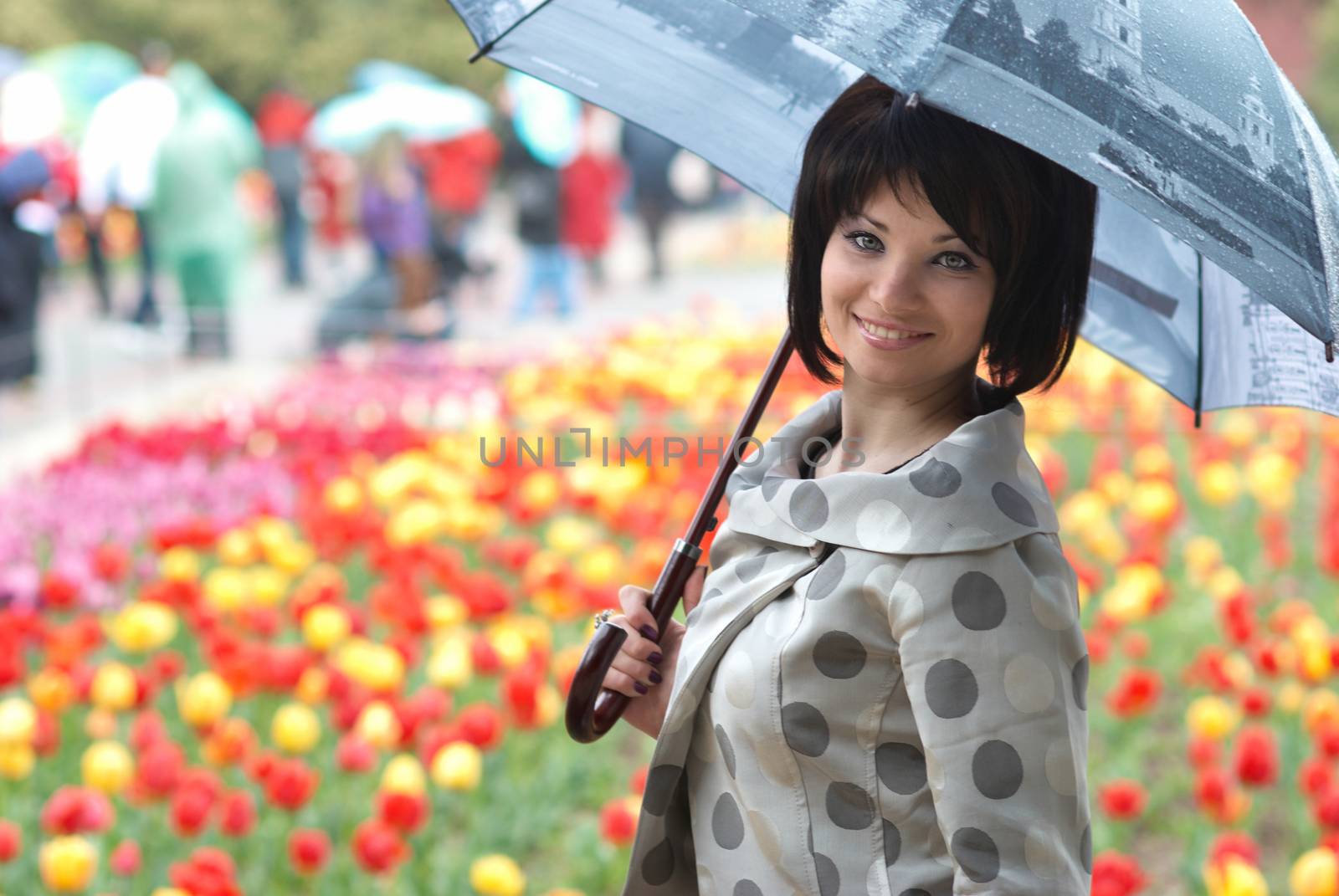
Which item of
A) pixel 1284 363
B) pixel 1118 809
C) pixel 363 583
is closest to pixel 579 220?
pixel 363 583

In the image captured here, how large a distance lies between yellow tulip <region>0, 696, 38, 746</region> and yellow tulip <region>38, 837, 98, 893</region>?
18.3 inches

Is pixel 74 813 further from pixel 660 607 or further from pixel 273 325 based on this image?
pixel 273 325

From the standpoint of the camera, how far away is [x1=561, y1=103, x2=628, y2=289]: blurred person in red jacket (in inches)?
420

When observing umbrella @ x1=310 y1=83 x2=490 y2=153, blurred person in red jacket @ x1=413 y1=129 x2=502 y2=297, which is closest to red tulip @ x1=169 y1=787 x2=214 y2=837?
umbrella @ x1=310 y1=83 x2=490 y2=153

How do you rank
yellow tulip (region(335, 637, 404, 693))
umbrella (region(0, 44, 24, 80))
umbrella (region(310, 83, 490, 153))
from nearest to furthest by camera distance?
yellow tulip (region(335, 637, 404, 693)) → umbrella (region(0, 44, 24, 80)) → umbrella (region(310, 83, 490, 153))

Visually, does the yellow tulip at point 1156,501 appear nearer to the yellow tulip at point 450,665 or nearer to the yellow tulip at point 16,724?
the yellow tulip at point 450,665

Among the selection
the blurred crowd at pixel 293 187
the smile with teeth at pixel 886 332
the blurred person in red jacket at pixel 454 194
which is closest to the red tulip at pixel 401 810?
the smile with teeth at pixel 886 332

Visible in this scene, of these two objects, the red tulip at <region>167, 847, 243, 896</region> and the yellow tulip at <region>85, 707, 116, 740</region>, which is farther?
the yellow tulip at <region>85, 707, 116, 740</region>

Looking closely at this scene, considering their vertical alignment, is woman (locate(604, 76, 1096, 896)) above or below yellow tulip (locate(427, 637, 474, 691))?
above

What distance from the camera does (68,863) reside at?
2465mm

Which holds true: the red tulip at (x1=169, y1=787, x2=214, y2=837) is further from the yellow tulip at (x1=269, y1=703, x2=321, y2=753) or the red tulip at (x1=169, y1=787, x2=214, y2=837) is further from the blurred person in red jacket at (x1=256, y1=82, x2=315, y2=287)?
the blurred person in red jacket at (x1=256, y1=82, x2=315, y2=287)

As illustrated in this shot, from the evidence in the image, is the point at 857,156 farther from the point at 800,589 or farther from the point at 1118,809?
the point at 1118,809

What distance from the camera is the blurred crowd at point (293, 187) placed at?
8031 millimetres

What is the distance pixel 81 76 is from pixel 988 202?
12366mm
